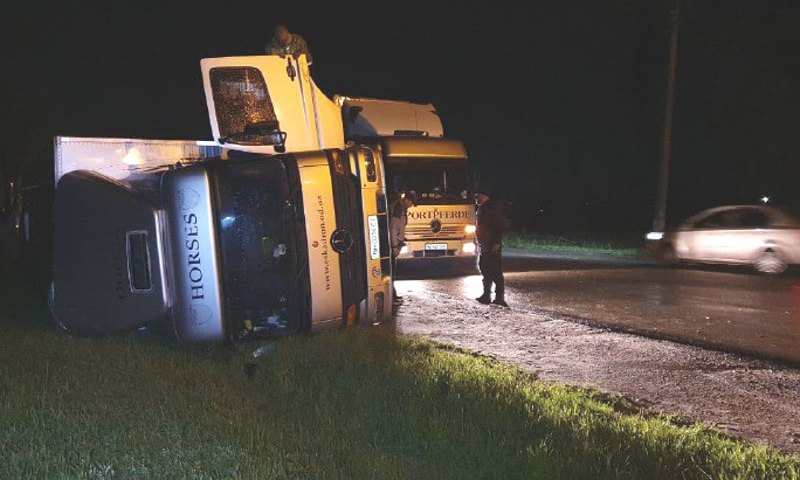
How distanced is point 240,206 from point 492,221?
4.88 meters

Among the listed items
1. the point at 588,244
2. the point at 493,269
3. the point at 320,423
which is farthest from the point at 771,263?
the point at 320,423

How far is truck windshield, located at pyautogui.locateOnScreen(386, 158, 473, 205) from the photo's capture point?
13.8 metres

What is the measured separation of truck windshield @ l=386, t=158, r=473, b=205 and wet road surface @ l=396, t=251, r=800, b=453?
166 cm

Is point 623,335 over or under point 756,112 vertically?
under

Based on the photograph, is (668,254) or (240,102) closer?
(240,102)

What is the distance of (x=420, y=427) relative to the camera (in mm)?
4926

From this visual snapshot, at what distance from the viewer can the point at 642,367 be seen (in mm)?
7281

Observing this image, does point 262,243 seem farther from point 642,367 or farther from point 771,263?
point 771,263

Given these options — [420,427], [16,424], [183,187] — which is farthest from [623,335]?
[16,424]

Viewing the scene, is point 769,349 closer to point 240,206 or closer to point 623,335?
point 623,335

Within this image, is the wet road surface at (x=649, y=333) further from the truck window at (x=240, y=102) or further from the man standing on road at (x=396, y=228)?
the truck window at (x=240, y=102)

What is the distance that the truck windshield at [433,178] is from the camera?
13.8 m

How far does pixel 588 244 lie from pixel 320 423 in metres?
21.3

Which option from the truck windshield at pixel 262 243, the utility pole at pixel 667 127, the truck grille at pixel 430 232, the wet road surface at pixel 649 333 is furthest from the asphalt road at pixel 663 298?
the utility pole at pixel 667 127
